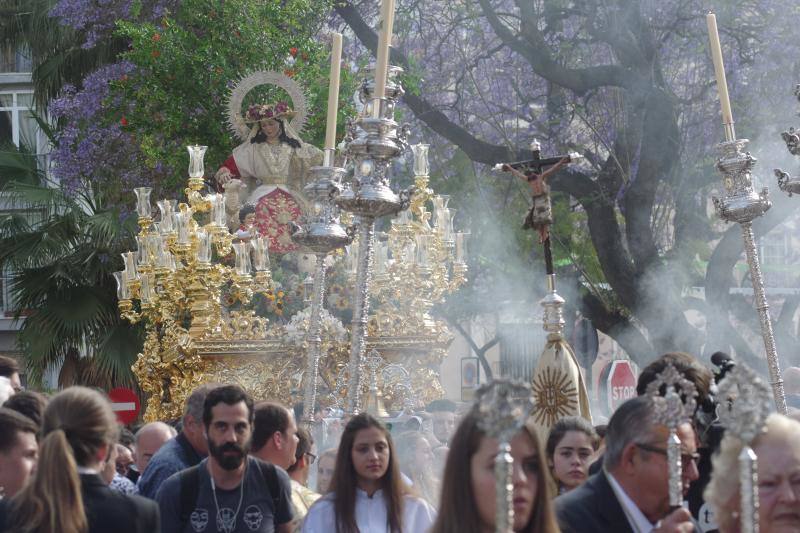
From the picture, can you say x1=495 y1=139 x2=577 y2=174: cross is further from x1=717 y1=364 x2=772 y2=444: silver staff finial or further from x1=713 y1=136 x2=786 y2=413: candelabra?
x1=717 y1=364 x2=772 y2=444: silver staff finial

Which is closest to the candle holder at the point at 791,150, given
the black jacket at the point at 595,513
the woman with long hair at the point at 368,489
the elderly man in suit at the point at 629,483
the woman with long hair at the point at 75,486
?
the woman with long hair at the point at 368,489

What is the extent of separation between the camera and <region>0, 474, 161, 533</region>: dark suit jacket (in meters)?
4.85

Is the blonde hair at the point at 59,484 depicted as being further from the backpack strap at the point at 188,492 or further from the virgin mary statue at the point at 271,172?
the virgin mary statue at the point at 271,172

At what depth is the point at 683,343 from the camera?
1619 centimetres

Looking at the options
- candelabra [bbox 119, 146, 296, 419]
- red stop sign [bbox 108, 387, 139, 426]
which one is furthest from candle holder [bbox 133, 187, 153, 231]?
red stop sign [bbox 108, 387, 139, 426]

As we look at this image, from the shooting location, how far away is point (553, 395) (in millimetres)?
7773

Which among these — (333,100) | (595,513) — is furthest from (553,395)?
(595,513)

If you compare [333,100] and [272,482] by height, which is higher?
[333,100]

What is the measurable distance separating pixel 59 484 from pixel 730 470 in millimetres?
1985

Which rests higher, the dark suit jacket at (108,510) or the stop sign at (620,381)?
the stop sign at (620,381)

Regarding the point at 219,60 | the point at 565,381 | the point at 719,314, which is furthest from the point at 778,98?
the point at 565,381

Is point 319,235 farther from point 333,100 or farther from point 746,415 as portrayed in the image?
point 746,415

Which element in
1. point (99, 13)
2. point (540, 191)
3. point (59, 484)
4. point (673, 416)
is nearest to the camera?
point (673, 416)

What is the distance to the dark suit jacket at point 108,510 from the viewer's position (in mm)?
4852
